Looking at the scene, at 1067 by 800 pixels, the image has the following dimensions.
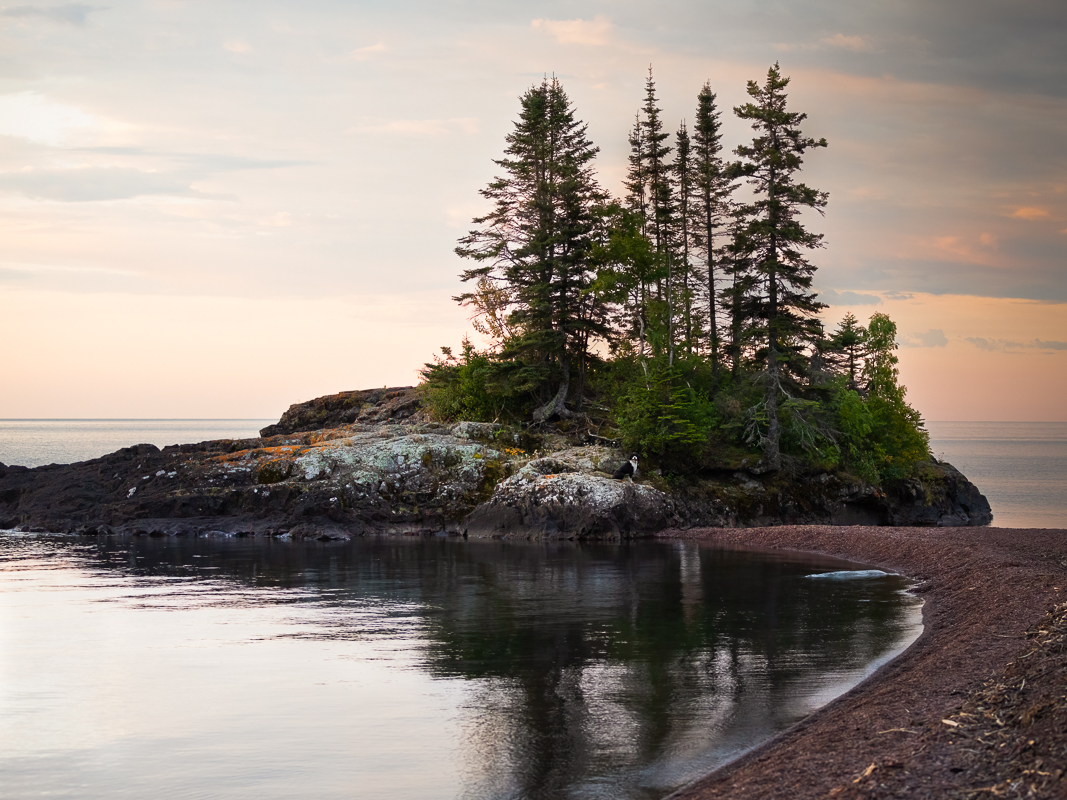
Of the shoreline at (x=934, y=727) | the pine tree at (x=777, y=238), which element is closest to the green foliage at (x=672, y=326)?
the pine tree at (x=777, y=238)

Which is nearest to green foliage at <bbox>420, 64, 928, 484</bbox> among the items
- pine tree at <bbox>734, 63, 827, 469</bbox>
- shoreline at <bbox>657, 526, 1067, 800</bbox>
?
pine tree at <bbox>734, 63, 827, 469</bbox>

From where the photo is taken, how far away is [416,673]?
38.7ft

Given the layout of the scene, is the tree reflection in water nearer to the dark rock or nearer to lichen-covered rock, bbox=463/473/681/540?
lichen-covered rock, bbox=463/473/681/540

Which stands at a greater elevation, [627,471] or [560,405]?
[560,405]

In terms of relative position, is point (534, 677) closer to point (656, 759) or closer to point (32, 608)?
point (656, 759)

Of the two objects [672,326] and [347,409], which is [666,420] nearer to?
[672,326]

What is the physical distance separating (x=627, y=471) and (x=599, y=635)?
19.7 metres

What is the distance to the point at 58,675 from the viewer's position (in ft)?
38.6

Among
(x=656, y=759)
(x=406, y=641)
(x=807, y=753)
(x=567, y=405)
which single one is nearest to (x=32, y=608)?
(x=406, y=641)

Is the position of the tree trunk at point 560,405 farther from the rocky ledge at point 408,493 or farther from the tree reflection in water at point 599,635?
the tree reflection in water at point 599,635

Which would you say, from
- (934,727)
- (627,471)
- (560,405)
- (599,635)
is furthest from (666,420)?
(934,727)

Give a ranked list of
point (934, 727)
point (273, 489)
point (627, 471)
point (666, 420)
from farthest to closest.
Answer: point (666, 420)
point (627, 471)
point (273, 489)
point (934, 727)

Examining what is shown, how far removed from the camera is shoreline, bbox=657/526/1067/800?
623 centimetres

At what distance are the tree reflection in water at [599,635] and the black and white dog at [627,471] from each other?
21.3 ft
